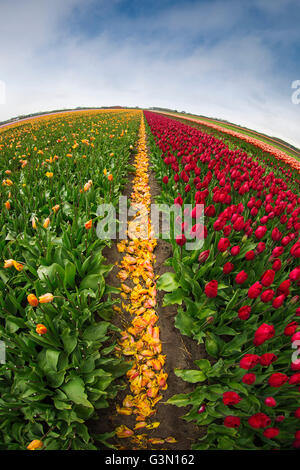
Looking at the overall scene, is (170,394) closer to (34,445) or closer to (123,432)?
(123,432)

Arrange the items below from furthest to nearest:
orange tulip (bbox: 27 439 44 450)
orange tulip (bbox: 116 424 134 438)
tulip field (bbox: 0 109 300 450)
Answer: orange tulip (bbox: 116 424 134 438) < tulip field (bbox: 0 109 300 450) < orange tulip (bbox: 27 439 44 450)

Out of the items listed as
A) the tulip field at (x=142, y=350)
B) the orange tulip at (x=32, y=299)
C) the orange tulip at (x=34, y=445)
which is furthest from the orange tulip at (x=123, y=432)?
the orange tulip at (x=32, y=299)

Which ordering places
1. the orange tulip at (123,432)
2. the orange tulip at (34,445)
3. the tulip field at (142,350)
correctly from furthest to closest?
the orange tulip at (123,432) < the tulip field at (142,350) < the orange tulip at (34,445)

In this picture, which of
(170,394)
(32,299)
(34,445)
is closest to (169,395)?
(170,394)

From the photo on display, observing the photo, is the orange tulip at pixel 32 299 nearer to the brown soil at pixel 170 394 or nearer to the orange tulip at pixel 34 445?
the orange tulip at pixel 34 445

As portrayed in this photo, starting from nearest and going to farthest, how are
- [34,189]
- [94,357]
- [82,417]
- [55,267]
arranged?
[82,417], [94,357], [55,267], [34,189]

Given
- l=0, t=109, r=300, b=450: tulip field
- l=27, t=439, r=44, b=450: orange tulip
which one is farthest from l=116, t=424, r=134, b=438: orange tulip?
l=27, t=439, r=44, b=450: orange tulip

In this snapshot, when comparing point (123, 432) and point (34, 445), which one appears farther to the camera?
point (123, 432)

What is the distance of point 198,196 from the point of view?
2789 mm

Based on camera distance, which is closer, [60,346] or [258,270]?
[60,346]

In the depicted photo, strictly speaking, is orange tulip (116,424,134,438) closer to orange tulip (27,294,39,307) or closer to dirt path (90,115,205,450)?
dirt path (90,115,205,450)
